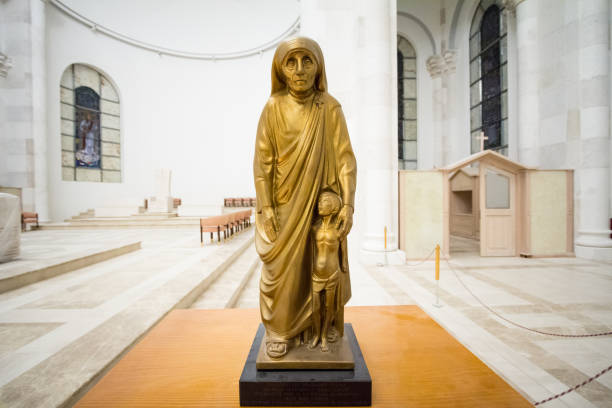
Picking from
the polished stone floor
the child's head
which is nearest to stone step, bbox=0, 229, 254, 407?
the polished stone floor

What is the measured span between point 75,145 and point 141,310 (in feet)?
59.9

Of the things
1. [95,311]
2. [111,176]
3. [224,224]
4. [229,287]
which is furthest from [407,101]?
[111,176]

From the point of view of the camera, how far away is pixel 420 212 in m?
6.68

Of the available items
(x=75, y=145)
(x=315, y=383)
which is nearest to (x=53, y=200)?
(x=75, y=145)

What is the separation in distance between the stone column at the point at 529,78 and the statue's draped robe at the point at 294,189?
8528 mm

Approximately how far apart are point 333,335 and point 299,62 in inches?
70.6

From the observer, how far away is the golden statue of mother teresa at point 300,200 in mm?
1770

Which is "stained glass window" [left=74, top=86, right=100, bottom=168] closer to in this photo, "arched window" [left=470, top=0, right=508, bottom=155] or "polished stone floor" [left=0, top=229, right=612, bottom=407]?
"polished stone floor" [left=0, top=229, right=612, bottom=407]

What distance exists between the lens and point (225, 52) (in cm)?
2059

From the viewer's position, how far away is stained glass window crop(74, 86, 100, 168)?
16438 mm

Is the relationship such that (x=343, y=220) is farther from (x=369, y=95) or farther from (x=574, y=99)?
(x=574, y=99)

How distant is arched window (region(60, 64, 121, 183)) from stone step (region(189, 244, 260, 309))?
52.5 feet

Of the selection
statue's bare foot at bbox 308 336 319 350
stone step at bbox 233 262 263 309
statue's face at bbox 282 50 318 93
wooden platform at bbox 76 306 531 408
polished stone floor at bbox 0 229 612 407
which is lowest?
stone step at bbox 233 262 263 309

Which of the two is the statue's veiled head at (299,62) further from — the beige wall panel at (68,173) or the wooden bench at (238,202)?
the beige wall panel at (68,173)
